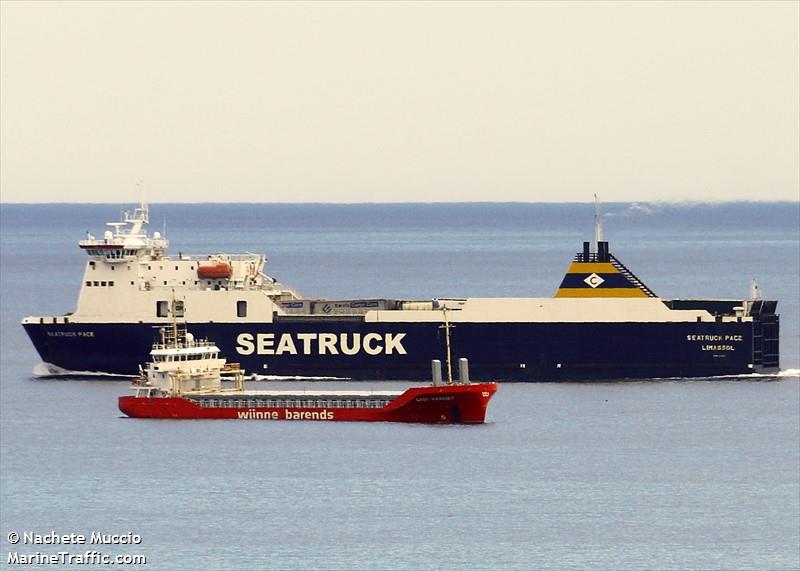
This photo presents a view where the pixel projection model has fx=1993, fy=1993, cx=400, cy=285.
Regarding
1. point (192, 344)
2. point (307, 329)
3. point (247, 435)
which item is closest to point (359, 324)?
point (307, 329)

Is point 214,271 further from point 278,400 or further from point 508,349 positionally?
Answer: point 278,400

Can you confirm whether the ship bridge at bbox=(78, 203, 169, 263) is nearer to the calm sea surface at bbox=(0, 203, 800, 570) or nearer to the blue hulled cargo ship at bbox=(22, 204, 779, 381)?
the blue hulled cargo ship at bbox=(22, 204, 779, 381)

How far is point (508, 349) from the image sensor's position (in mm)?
90625

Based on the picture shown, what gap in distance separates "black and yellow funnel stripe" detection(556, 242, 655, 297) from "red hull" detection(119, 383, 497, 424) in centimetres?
1456

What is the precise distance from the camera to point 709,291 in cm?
15575

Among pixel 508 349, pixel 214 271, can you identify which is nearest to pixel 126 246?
pixel 214 271

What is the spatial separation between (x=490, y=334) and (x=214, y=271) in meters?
13.2

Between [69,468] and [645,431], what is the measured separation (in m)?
22.4

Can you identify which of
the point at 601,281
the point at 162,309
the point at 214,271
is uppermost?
the point at 214,271

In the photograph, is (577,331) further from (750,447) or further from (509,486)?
(509,486)

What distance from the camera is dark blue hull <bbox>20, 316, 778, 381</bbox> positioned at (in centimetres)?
9025

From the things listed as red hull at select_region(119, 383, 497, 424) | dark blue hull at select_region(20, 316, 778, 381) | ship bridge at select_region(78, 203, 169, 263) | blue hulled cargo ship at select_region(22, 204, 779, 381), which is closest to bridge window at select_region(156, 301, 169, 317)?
blue hulled cargo ship at select_region(22, 204, 779, 381)

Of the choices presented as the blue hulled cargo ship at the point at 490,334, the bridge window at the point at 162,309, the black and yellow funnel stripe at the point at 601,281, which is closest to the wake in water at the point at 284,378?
the blue hulled cargo ship at the point at 490,334

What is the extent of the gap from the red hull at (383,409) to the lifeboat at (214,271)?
45.3 ft
